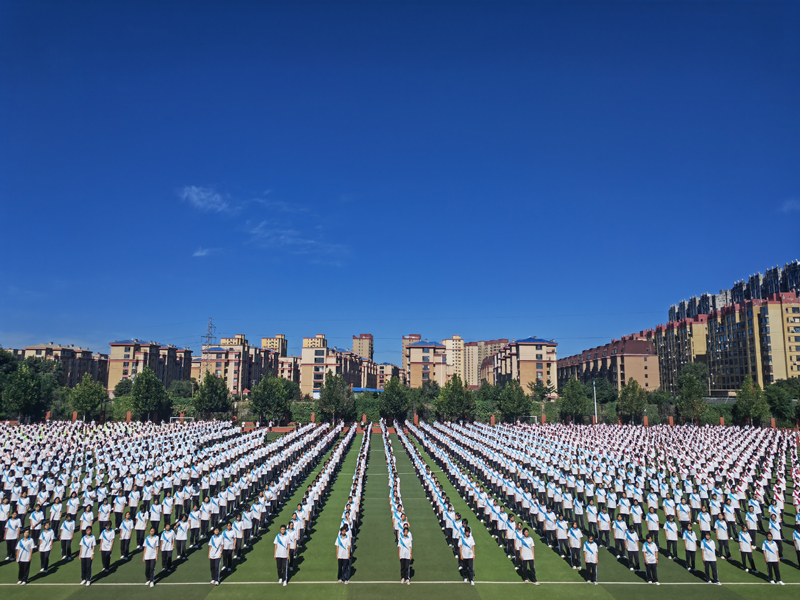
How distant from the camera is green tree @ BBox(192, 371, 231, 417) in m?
48.2

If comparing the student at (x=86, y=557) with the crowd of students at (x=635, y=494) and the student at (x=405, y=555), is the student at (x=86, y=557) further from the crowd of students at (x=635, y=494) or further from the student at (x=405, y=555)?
the crowd of students at (x=635, y=494)

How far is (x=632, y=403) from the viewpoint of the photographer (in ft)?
161

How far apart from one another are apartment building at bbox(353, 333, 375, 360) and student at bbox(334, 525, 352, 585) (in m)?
183

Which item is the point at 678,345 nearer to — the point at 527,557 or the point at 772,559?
the point at 772,559

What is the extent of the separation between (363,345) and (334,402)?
147 m

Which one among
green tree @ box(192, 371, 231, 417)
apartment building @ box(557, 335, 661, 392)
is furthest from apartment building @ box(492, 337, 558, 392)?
green tree @ box(192, 371, 231, 417)

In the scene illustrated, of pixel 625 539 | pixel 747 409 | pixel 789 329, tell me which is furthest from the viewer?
pixel 789 329

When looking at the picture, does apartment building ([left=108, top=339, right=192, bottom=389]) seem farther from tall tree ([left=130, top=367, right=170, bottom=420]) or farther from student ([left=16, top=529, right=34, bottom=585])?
student ([left=16, top=529, right=34, bottom=585])

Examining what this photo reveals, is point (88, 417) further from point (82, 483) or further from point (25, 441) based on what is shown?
point (82, 483)

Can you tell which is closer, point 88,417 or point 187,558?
point 187,558

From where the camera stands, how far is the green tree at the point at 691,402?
1801 inches

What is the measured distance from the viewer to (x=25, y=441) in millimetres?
24922

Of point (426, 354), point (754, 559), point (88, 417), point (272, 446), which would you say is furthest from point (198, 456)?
point (426, 354)

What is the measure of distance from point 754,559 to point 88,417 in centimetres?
5020
